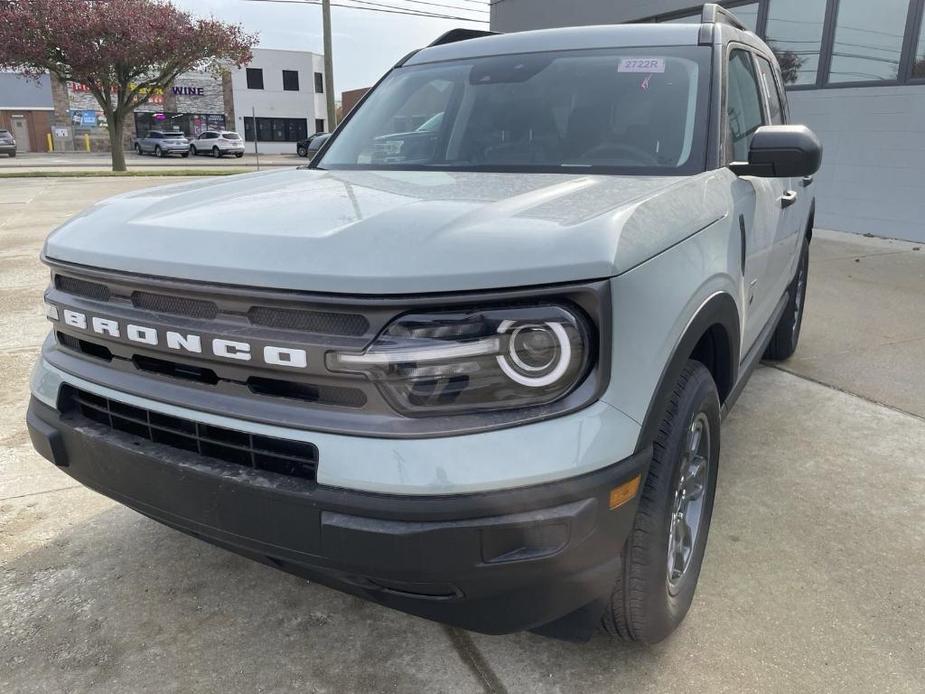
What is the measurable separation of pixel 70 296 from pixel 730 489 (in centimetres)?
259

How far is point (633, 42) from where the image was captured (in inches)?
117

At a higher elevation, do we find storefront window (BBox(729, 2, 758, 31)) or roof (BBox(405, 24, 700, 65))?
storefront window (BBox(729, 2, 758, 31))

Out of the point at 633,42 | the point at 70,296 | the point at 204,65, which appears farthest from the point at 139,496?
the point at 204,65

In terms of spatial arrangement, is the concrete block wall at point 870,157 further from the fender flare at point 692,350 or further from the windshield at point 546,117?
the fender flare at point 692,350

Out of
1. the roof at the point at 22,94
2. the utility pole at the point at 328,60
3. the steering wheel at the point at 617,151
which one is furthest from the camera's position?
the roof at the point at 22,94

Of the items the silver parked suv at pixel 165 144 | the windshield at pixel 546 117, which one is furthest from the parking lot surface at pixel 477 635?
the silver parked suv at pixel 165 144

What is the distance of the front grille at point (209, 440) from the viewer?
1651 millimetres

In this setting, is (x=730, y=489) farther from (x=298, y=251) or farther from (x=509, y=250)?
(x=298, y=251)

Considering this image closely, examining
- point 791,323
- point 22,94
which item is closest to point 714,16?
point 791,323

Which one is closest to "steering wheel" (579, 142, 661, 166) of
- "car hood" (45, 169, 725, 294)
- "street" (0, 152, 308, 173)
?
"car hood" (45, 169, 725, 294)

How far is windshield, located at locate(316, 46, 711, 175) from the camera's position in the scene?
2.65m

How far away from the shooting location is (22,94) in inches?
2024

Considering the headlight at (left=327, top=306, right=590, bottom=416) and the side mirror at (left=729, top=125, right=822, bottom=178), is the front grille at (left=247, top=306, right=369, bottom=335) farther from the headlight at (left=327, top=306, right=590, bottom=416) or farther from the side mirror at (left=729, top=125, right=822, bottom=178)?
the side mirror at (left=729, top=125, right=822, bottom=178)

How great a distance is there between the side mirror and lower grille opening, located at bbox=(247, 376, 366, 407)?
1.66 metres
